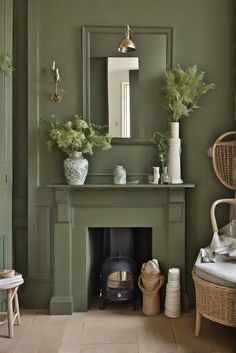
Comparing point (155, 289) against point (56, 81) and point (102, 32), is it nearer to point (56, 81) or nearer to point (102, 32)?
point (56, 81)

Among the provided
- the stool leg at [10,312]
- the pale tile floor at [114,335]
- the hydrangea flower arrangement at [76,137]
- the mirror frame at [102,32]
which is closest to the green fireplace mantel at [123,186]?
the hydrangea flower arrangement at [76,137]

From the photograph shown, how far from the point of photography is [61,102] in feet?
10.1

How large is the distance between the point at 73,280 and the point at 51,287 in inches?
8.4

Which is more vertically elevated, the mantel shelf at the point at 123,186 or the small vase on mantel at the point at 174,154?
the small vase on mantel at the point at 174,154

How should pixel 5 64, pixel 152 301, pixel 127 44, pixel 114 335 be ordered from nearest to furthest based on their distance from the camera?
pixel 114 335
pixel 5 64
pixel 127 44
pixel 152 301

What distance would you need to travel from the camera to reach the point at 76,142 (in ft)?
9.36

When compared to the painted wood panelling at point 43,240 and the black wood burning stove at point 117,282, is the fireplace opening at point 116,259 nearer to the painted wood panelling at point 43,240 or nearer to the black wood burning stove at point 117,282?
the black wood burning stove at point 117,282

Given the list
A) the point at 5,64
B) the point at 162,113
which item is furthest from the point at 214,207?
the point at 5,64

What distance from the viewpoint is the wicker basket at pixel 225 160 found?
295 cm

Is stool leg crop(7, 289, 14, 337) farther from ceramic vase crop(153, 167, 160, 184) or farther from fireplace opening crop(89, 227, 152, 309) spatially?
ceramic vase crop(153, 167, 160, 184)

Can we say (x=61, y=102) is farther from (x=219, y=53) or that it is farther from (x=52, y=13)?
(x=219, y=53)

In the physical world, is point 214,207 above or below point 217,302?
above

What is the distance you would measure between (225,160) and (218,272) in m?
0.95

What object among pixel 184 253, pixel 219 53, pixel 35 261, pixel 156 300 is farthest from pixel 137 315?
pixel 219 53
